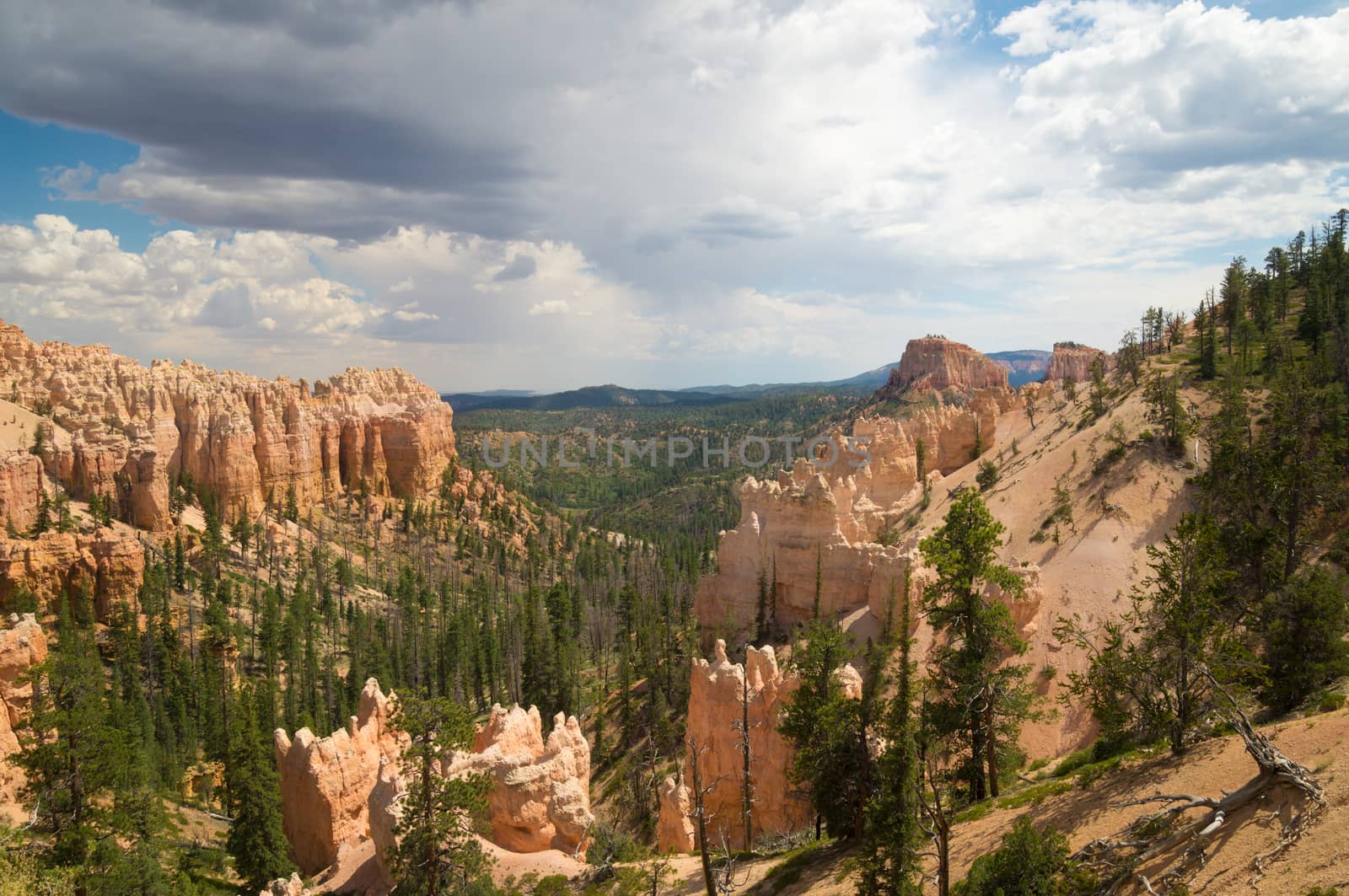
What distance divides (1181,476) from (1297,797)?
117ft

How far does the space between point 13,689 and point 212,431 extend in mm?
64300

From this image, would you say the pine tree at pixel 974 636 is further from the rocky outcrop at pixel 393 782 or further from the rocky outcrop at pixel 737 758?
the rocky outcrop at pixel 393 782

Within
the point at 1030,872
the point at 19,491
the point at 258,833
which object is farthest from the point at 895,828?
the point at 19,491

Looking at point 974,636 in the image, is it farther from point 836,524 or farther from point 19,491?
point 19,491

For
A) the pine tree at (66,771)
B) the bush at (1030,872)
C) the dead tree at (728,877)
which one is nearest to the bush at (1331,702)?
the bush at (1030,872)

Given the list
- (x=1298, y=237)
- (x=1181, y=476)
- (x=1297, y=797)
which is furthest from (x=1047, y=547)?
(x=1298, y=237)

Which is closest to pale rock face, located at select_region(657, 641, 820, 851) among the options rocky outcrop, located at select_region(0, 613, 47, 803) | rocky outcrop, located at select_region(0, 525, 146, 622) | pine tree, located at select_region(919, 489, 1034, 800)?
pine tree, located at select_region(919, 489, 1034, 800)

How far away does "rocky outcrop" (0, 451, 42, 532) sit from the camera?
6178cm

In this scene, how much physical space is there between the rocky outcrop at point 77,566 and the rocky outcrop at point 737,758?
4948cm

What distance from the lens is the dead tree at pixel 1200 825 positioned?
1359 centimetres

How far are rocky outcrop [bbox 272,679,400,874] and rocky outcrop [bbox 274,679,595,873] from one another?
0.03 metres

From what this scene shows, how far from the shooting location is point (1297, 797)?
13953 mm

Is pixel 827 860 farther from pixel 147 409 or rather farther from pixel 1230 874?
pixel 147 409

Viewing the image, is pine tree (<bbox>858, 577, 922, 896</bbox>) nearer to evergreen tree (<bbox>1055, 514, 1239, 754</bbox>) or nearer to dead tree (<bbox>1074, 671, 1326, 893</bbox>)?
dead tree (<bbox>1074, 671, 1326, 893</bbox>)
